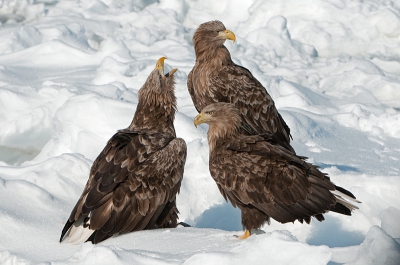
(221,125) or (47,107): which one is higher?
(221,125)

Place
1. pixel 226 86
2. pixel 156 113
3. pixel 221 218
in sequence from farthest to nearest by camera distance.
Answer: pixel 226 86, pixel 221 218, pixel 156 113

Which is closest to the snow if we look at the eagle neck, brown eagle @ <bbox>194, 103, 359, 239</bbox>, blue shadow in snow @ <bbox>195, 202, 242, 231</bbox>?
blue shadow in snow @ <bbox>195, 202, 242, 231</bbox>

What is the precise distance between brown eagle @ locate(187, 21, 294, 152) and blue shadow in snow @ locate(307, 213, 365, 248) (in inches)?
46.4

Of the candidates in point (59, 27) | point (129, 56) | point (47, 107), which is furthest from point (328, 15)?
point (47, 107)

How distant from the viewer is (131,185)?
201 inches

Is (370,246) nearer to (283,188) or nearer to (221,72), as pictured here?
(283,188)

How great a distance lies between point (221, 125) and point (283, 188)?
81 cm

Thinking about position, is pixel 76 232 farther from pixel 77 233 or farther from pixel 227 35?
pixel 227 35

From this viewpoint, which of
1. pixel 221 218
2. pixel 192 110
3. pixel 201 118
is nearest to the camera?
pixel 201 118

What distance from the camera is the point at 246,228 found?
5.00m

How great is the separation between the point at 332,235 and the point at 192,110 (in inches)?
138

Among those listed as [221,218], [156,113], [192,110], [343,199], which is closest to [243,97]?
[221,218]

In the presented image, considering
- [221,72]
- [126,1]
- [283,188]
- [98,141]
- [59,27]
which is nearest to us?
[283,188]

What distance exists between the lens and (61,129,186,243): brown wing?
4.95 meters
